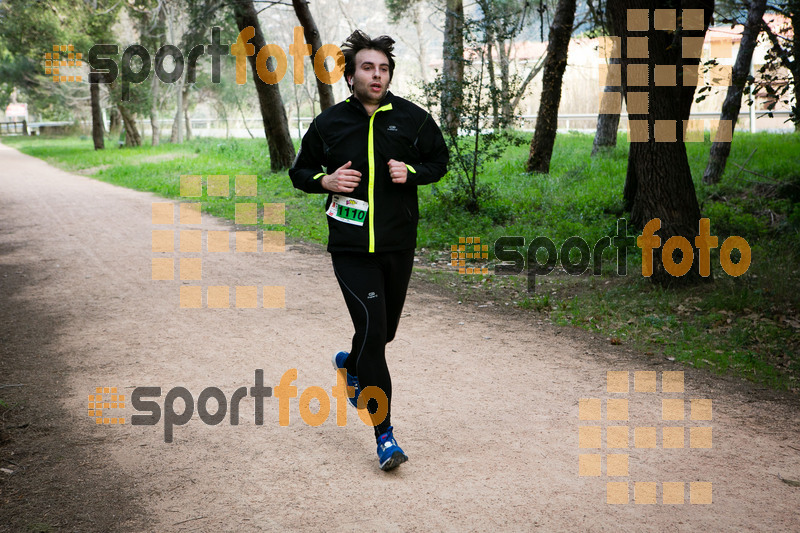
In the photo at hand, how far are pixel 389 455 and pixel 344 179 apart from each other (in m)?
1.59

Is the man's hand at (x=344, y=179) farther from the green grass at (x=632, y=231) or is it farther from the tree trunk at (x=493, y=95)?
the tree trunk at (x=493, y=95)

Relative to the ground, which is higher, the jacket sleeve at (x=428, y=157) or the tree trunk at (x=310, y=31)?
the tree trunk at (x=310, y=31)

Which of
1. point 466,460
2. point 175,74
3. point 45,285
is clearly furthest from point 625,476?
point 175,74

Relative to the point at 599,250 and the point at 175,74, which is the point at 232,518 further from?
→ the point at 175,74

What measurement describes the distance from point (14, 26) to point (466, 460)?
115 ft

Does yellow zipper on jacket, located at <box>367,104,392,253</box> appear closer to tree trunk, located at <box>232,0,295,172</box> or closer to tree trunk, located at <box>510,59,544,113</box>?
tree trunk, located at <box>510,59,544,113</box>

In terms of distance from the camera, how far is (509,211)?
1267 cm

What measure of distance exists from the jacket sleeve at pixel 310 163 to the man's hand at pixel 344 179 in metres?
0.13
